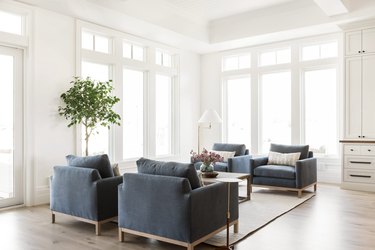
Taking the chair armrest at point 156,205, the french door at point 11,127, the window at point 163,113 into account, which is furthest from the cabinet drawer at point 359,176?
the french door at point 11,127

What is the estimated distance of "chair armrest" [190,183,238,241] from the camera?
120 inches

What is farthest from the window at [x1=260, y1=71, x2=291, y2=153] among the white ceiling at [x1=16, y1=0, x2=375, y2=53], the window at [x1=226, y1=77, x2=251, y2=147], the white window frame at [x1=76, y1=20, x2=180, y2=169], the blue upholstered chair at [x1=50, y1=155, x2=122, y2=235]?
the blue upholstered chair at [x1=50, y1=155, x2=122, y2=235]

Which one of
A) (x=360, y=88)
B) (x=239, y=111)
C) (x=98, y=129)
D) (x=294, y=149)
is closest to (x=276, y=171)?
(x=294, y=149)

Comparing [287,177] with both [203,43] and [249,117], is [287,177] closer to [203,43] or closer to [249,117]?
[249,117]

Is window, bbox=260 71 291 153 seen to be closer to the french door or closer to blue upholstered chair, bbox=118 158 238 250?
blue upholstered chair, bbox=118 158 238 250

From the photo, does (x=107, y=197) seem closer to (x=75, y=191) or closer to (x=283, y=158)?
(x=75, y=191)

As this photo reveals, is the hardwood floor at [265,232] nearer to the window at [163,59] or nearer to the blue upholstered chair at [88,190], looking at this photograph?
the blue upholstered chair at [88,190]

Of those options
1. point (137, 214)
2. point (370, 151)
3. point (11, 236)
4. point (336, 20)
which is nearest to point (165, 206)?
point (137, 214)

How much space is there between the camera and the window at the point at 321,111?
23.0 ft

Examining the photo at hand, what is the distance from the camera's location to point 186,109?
8492mm

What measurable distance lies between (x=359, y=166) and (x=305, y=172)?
1246 millimetres

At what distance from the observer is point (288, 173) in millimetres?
5668

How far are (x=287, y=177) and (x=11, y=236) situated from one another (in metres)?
4.15

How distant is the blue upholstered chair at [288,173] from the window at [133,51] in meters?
3.35
